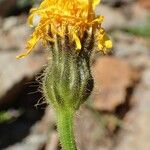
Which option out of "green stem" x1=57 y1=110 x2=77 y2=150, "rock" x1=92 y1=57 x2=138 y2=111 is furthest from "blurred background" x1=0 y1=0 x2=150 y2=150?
"green stem" x1=57 y1=110 x2=77 y2=150

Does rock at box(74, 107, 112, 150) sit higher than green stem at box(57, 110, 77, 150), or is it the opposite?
green stem at box(57, 110, 77, 150)

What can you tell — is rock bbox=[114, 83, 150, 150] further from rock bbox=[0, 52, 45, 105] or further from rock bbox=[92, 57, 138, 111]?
rock bbox=[0, 52, 45, 105]

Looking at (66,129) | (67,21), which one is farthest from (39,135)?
(67,21)

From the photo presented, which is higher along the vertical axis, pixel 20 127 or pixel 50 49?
pixel 50 49

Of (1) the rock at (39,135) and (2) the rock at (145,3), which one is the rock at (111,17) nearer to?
(2) the rock at (145,3)

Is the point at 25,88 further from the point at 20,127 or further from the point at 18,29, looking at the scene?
the point at 18,29

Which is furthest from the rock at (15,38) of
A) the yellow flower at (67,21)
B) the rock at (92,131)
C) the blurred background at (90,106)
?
the yellow flower at (67,21)

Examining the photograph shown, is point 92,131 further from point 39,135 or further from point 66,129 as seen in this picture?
point 66,129

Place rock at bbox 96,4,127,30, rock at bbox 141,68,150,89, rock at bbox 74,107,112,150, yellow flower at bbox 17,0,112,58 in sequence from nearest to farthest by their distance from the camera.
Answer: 1. yellow flower at bbox 17,0,112,58
2. rock at bbox 74,107,112,150
3. rock at bbox 141,68,150,89
4. rock at bbox 96,4,127,30

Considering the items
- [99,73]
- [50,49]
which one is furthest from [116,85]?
[50,49]
